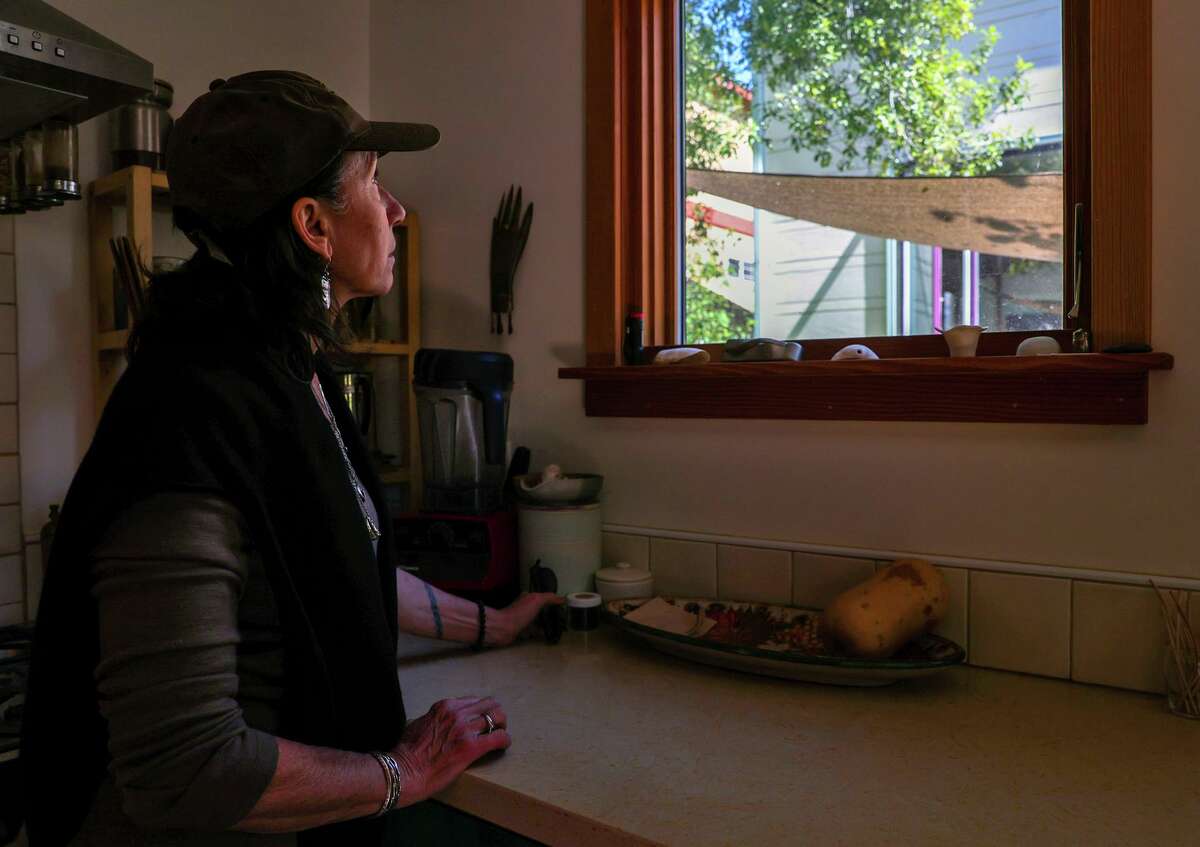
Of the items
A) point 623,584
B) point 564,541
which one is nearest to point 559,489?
point 564,541

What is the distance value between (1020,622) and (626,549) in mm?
730

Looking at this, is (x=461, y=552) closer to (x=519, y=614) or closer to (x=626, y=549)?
(x=519, y=614)

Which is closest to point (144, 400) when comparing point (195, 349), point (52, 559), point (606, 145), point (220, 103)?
point (195, 349)

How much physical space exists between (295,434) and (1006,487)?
1.04 meters

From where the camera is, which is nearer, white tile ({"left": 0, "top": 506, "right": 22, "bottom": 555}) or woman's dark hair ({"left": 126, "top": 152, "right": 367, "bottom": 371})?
woman's dark hair ({"left": 126, "top": 152, "right": 367, "bottom": 371})

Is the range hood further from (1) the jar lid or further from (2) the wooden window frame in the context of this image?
(1) the jar lid

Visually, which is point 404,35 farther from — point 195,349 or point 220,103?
point 195,349

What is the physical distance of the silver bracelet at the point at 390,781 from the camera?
94 centimetres

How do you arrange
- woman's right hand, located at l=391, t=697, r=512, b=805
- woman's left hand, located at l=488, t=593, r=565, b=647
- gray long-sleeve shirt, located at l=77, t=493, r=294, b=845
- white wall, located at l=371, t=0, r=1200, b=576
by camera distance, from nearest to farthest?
gray long-sleeve shirt, located at l=77, t=493, r=294, b=845
woman's right hand, located at l=391, t=697, r=512, b=805
white wall, located at l=371, t=0, r=1200, b=576
woman's left hand, located at l=488, t=593, r=565, b=647

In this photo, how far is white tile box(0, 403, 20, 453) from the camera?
5.57 ft

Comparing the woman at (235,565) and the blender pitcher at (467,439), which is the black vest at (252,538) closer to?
the woman at (235,565)

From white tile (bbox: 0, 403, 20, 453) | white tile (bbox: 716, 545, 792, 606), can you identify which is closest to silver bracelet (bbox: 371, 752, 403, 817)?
white tile (bbox: 716, 545, 792, 606)

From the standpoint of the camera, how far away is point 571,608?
157 centimetres

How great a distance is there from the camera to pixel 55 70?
133 centimetres
